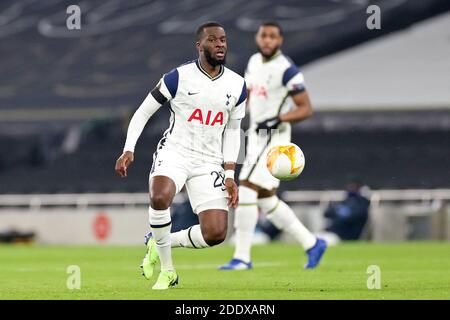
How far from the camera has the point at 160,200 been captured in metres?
8.28

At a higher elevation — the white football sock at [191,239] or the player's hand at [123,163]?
the player's hand at [123,163]

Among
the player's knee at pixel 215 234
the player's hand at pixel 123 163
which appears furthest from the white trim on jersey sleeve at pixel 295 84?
the player's hand at pixel 123 163

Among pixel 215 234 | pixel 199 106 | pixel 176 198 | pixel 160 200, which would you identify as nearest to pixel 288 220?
pixel 215 234

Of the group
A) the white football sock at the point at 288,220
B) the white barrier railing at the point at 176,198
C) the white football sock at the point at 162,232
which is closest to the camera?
the white football sock at the point at 162,232

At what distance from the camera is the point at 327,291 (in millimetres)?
8266

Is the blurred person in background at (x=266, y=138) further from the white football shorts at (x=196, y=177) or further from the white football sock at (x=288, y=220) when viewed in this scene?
the white football shorts at (x=196, y=177)

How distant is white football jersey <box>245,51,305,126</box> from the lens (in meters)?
11.6

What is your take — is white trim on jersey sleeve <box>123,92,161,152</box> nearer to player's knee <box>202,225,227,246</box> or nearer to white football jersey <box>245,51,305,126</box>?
player's knee <box>202,225,227,246</box>

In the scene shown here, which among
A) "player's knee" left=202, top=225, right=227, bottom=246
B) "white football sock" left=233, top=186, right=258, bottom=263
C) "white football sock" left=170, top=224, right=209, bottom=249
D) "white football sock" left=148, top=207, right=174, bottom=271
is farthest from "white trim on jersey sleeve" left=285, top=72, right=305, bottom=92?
"white football sock" left=148, top=207, right=174, bottom=271

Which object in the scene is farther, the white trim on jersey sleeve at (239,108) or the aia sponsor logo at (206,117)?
the white trim on jersey sleeve at (239,108)

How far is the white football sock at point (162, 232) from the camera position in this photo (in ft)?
27.6

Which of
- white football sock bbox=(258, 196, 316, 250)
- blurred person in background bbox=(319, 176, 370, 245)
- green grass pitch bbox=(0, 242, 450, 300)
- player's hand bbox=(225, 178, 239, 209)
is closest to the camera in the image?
green grass pitch bbox=(0, 242, 450, 300)

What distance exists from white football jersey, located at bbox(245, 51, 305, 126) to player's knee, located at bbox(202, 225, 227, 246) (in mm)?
3255
